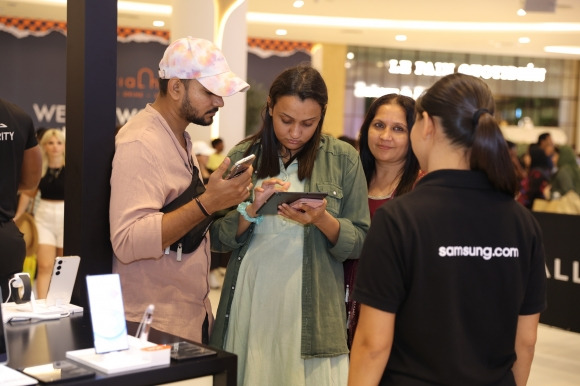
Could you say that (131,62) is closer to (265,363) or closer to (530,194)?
(530,194)

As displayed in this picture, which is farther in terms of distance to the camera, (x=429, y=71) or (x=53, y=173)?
(x=429, y=71)

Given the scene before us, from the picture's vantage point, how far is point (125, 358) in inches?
70.9

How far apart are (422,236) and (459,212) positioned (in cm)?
11

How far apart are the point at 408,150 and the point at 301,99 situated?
2.24 feet

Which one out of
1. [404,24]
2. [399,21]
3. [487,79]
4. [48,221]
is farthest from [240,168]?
[487,79]

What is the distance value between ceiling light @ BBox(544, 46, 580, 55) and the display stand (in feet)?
54.9

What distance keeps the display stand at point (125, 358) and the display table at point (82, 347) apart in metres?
0.02

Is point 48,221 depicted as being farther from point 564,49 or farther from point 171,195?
point 564,49

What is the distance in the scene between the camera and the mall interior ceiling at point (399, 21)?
41.4ft

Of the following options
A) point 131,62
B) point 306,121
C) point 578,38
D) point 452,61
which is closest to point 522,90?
point 452,61

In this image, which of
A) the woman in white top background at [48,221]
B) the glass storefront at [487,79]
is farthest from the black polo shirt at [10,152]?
the glass storefront at [487,79]

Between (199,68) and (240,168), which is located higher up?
(199,68)

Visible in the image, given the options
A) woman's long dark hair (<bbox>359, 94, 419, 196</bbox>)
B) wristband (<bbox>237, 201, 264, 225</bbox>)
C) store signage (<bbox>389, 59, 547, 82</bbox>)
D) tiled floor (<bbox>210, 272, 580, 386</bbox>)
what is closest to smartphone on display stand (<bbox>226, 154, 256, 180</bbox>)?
wristband (<bbox>237, 201, 264, 225</bbox>)

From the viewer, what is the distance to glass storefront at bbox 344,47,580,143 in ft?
63.3
